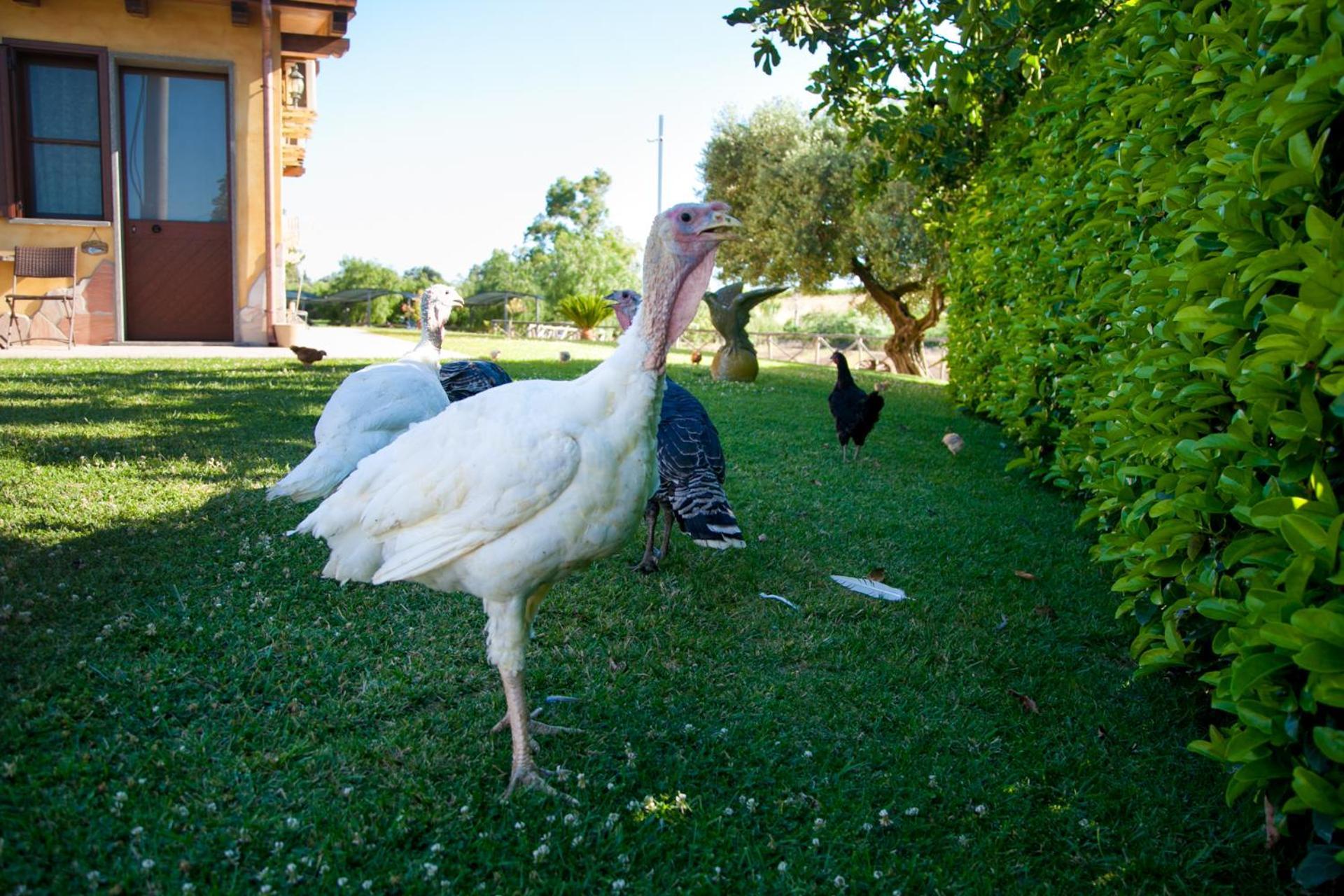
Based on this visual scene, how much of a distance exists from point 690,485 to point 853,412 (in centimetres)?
348

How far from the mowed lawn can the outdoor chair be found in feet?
26.6

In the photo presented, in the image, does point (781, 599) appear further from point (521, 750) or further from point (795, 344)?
point (795, 344)

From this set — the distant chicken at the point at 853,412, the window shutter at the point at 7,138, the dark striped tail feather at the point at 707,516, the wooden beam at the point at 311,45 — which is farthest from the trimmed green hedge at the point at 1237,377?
the window shutter at the point at 7,138

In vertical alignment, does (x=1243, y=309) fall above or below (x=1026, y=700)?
above

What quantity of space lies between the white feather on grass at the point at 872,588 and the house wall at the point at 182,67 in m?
11.4

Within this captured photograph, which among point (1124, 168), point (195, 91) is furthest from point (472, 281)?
point (1124, 168)

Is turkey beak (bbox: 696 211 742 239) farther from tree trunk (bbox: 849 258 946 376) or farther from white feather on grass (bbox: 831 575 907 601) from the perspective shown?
tree trunk (bbox: 849 258 946 376)

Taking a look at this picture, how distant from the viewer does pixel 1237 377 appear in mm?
2328

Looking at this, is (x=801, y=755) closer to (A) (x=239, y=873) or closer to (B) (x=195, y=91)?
(A) (x=239, y=873)

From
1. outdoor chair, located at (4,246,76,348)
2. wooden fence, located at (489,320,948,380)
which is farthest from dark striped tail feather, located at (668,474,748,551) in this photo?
wooden fence, located at (489,320,948,380)

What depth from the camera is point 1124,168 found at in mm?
4203

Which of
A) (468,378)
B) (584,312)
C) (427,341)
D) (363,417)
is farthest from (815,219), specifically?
(363,417)

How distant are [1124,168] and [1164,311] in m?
1.63

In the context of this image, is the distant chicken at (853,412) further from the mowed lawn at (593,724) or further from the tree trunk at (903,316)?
the tree trunk at (903,316)
